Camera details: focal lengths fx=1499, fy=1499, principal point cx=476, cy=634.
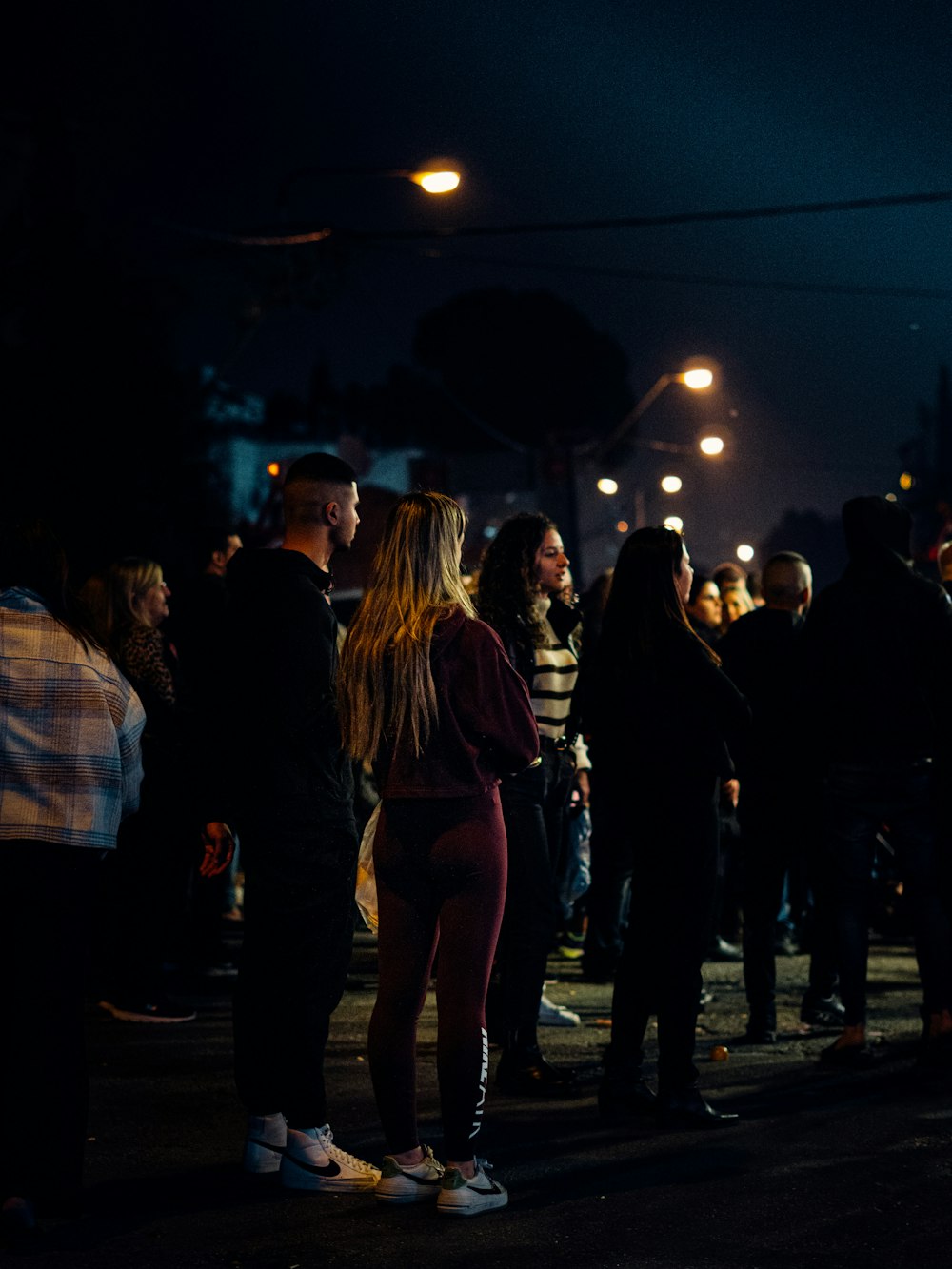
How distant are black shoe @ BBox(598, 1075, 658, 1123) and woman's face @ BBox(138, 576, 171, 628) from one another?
3.46 meters

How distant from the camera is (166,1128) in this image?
541cm

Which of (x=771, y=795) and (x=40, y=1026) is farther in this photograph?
(x=771, y=795)

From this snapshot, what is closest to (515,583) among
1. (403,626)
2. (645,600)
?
(645,600)

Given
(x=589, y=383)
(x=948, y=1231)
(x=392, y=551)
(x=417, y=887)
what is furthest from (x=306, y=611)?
(x=589, y=383)

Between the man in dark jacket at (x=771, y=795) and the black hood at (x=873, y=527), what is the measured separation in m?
0.59

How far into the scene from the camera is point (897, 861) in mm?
6492

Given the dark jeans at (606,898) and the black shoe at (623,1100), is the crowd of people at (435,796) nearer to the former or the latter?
the black shoe at (623,1100)

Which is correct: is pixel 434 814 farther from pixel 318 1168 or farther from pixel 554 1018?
pixel 554 1018

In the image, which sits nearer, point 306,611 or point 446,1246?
point 446,1246

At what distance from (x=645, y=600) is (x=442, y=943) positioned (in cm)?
166

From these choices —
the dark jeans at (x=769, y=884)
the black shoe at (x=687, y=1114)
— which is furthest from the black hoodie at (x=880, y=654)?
the black shoe at (x=687, y=1114)

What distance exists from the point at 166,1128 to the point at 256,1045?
0.92 meters

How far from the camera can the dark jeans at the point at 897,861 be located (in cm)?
638

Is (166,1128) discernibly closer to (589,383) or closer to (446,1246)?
(446,1246)
